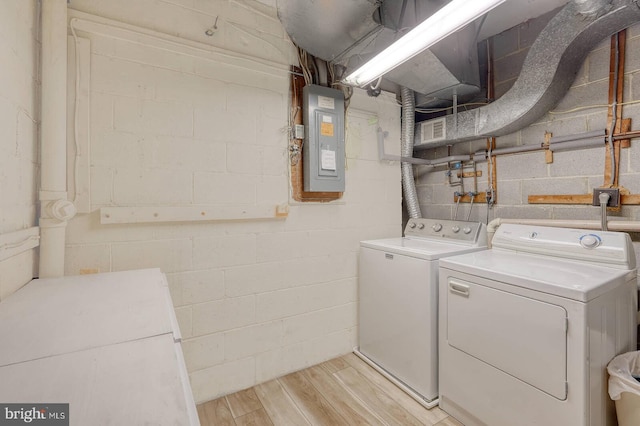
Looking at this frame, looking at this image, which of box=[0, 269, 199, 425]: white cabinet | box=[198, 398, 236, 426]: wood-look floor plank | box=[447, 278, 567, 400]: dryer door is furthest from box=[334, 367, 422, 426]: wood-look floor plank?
box=[0, 269, 199, 425]: white cabinet

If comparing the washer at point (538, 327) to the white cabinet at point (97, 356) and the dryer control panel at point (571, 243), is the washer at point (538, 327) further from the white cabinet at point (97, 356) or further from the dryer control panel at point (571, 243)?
the white cabinet at point (97, 356)

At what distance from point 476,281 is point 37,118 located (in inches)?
89.2

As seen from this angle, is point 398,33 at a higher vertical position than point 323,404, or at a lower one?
higher

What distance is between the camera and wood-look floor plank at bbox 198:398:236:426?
1.65m

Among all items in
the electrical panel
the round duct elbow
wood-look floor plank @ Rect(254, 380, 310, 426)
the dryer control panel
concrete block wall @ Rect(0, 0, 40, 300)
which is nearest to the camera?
concrete block wall @ Rect(0, 0, 40, 300)

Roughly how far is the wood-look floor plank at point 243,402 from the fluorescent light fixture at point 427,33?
215 cm

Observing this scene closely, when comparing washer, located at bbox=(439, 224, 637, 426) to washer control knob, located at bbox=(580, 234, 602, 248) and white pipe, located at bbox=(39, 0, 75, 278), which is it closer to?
washer control knob, located at bbox=(580, 234, 602, 248)

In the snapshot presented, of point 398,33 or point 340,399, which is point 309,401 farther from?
point 398,33

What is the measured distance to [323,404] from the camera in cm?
180

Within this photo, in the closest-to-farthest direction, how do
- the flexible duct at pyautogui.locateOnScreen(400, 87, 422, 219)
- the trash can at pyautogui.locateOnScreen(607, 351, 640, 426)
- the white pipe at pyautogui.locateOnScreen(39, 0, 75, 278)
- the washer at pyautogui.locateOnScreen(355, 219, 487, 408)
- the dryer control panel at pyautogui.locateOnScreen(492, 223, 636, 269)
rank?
the trash can at pyautogui.locateOnScreen(607, 351, 640, 426)
the white pipe at pyautogui.locateOnScreen(39, 0, 75, 278)
the dryer control panel at pyautogui.locateOnScreen(492, 223, 636, 269)
the washer at pyautogui.locateOnScreen(355, 219, 487, 408)
the flexible duct at pyautogui.locateOnScreen(400, 87, 422, 219)

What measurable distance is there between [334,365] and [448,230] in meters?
1.35

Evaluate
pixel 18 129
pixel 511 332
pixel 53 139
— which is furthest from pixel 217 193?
pixel 511 332

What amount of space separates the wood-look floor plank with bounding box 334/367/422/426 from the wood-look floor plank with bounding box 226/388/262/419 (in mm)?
584

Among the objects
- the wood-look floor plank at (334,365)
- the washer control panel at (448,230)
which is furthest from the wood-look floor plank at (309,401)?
the washer control panel at (448,230)
